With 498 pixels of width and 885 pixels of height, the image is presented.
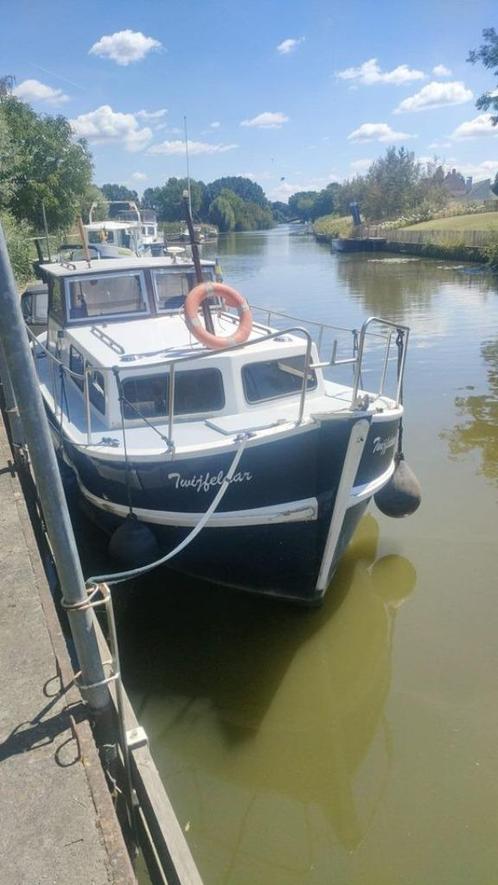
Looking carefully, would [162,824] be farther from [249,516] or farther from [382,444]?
[382,444]

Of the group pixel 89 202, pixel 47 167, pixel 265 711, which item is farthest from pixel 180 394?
pixel 89 202

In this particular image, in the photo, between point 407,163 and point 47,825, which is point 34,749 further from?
point 407,163

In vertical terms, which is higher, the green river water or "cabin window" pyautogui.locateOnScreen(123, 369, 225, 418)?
"cabin window" pyautogui.locateOnScreen(123, 369, 225, 418)

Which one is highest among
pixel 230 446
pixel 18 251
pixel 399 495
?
pixel 18 251

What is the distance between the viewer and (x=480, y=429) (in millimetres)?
11594

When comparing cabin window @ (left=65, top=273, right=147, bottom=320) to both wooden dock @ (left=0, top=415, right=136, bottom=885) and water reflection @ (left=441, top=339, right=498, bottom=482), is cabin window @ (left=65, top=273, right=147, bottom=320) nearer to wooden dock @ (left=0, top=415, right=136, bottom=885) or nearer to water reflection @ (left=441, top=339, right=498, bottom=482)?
wooden dock @ (left=0, top=415, right=136, bottom=885)

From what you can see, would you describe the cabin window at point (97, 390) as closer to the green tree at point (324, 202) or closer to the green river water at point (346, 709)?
the green river water at point (346, 709)

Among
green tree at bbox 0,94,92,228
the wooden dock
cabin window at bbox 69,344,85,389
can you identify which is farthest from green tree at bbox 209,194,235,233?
the wooden dock

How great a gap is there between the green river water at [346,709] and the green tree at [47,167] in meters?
27.6

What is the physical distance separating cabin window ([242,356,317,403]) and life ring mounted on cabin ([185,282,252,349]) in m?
0.37

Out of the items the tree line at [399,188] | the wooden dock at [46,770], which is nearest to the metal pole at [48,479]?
the wooden dock at [46,770]

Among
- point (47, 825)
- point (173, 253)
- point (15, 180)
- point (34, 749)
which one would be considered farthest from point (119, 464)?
point (15, 180)

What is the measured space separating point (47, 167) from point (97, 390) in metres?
29.3

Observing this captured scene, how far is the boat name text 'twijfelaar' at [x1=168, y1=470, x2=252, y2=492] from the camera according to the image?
5.70 meters
